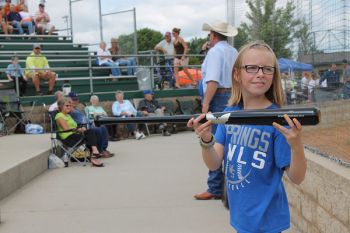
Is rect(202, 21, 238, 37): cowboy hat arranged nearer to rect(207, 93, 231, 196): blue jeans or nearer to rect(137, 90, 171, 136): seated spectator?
rect(207, 93, 231, 196): blue jeans

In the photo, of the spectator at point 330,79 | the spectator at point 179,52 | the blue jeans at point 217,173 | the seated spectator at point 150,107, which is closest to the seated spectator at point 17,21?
the spectator at point 179,52

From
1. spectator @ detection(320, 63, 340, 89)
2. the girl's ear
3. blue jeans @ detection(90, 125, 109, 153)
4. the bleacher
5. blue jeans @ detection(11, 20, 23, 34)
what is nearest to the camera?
the girl's ear

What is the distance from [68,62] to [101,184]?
33.3 ft

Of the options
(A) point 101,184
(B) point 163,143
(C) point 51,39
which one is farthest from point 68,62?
(A) point 101,184

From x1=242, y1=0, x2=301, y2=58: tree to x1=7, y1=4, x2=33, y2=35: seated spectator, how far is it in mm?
13454

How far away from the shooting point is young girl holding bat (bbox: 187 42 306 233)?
2176mm

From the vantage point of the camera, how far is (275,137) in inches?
84.7

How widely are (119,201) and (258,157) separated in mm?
3663

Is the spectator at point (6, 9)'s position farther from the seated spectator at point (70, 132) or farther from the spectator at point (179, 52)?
the seated spectator at point (70, 132)

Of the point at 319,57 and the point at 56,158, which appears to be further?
the point at 56,158

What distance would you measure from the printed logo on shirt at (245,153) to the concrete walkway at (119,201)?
227 centimetres

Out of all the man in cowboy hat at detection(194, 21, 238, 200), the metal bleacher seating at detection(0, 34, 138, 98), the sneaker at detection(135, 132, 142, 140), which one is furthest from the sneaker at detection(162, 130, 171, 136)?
the man in cowboy hat at detection(194, 21, 238, 200)

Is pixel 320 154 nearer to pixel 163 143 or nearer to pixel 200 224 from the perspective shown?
pixel 200 224

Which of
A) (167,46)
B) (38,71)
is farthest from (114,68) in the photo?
(38,71)
